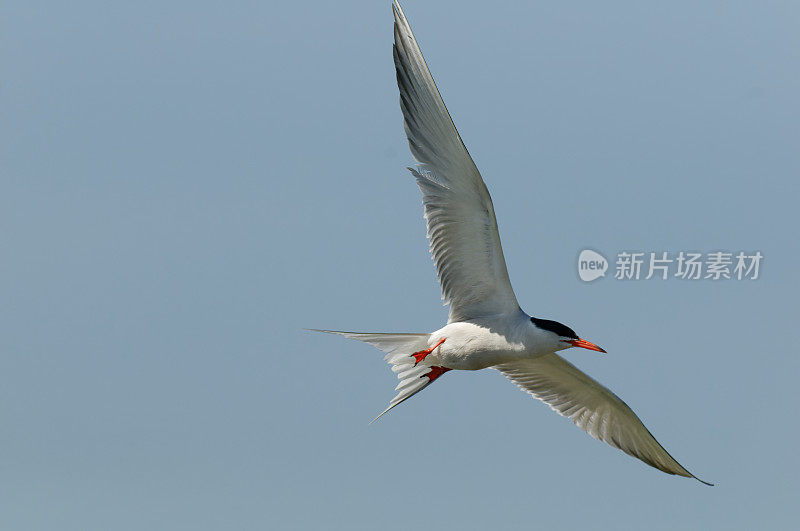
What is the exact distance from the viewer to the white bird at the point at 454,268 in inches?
334

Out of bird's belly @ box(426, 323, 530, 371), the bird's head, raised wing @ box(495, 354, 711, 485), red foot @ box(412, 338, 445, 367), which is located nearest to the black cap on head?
the bird's head

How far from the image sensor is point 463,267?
920cm

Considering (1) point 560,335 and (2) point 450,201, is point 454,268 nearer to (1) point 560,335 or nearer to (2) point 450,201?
(2) point 450,201

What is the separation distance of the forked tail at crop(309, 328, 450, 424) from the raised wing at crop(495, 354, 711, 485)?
56.2 inches

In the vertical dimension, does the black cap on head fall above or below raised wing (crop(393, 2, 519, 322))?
below

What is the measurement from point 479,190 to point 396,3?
1789 mm

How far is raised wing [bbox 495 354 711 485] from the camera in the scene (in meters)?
10.4

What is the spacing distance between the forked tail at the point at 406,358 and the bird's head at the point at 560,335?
1026 millimetres

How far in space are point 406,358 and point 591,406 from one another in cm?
243

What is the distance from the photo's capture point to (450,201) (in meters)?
8.88

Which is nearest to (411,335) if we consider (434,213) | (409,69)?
(434,213)

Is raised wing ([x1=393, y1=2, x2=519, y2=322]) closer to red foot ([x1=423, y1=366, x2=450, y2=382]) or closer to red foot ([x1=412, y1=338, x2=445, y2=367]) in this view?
red foot ([x1=412, y1=338, x2=445, y2=367])

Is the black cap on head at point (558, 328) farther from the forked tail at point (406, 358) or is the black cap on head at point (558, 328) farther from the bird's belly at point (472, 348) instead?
the forked tail at point (406, 358)

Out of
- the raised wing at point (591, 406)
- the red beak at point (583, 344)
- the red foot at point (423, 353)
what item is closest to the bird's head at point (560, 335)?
the red beak at point (583, 344)
